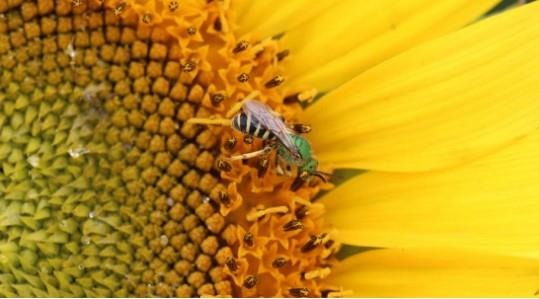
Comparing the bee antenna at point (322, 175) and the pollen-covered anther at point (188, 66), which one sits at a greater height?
the pollen-covered anther at point (188, 66)

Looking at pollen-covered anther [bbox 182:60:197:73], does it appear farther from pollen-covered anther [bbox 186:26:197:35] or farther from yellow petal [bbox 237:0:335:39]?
yellow petal [bbox 237:0:335:39]

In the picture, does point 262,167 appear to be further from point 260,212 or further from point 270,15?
point 270,15

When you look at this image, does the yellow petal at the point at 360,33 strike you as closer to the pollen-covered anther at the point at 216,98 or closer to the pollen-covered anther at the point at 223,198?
the pollen-covered anther at the point at 216,98

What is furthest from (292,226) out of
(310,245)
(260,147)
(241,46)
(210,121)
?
(241,46)

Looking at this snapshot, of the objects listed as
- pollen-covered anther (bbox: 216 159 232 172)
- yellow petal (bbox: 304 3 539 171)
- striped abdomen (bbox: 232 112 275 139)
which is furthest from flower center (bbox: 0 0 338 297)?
yellow petal (bbox: 304 3 539 171)

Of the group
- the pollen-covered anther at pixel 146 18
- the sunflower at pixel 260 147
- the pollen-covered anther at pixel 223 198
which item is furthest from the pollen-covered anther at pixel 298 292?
the pollen-covered anther at pixel 146 18

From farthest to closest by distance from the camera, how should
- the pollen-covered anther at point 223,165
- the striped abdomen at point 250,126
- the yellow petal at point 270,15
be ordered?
1. the yellow petal at point 270,15
2. the pollen-covered anther at point 223,165
3. the striped abdomen at point 250,126

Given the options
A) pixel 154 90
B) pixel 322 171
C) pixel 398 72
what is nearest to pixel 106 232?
pixel 154 90

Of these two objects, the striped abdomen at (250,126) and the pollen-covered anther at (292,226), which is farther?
the pollen-covered anther at (292,226)

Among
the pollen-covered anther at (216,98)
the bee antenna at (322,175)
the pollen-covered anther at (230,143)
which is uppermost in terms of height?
the pollen-covered anther at (216,98)
